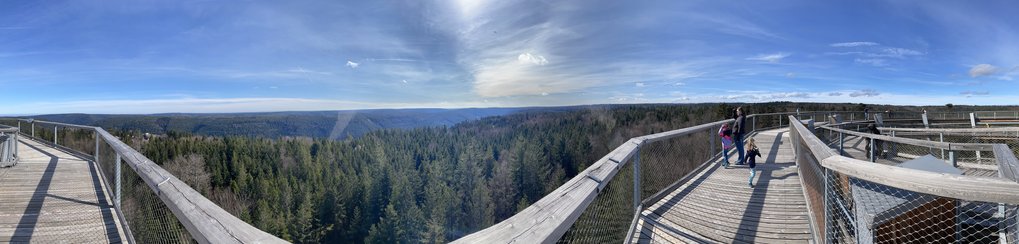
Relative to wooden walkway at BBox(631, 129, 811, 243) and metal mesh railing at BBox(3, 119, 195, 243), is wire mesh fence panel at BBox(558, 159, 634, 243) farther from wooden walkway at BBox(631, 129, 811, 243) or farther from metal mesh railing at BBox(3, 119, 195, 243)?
metal mesh railing at BBox(3, 119, 195, 243)

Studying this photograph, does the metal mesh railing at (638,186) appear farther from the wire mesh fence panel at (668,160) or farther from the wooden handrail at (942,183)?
the wooden handrail at (942,183)

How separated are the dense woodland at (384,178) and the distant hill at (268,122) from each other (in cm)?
3610

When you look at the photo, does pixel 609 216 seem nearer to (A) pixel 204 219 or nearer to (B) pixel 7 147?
(A) pixel 204 219

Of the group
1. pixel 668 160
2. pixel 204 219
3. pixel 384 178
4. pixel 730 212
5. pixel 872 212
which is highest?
pixel 204 219

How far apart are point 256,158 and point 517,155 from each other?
37.3 m

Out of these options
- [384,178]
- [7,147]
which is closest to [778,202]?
[7,147]

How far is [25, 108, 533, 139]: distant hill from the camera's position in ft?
322

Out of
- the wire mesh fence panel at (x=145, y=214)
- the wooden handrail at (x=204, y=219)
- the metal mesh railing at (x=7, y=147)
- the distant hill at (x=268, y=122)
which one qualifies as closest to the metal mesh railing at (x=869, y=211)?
the wooden handrail at (x=204, y=219)

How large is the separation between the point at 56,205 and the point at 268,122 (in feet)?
455

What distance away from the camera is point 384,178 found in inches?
2076

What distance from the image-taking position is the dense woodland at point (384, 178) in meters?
39.8

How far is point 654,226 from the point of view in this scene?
14.5 ft

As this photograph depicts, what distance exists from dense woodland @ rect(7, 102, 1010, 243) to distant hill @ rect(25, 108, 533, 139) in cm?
3610

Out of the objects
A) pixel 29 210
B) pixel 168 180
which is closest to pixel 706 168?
pixel 168 180
